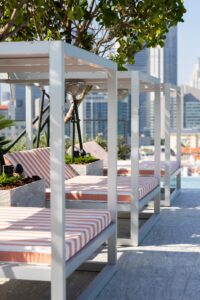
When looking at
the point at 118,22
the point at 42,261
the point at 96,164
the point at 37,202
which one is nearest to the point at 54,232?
the point at 42,261

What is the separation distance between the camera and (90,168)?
10023mm

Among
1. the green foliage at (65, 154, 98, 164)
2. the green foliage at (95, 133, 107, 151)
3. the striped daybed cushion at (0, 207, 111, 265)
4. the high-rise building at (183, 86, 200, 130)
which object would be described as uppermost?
the high-rise building at (183, 86, 200, 130)

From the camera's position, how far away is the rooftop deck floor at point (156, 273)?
16.6 ft

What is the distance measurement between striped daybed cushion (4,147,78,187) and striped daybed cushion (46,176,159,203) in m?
0.37

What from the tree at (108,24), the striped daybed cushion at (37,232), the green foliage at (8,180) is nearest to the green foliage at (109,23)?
the tree at (108,24)

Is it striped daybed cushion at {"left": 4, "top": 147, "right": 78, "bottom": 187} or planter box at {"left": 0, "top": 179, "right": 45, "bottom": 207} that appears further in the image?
striped daybed cushion at {"left": 4, "top": 147, "right": 78, "bottom": 187}

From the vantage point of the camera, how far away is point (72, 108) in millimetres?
10828

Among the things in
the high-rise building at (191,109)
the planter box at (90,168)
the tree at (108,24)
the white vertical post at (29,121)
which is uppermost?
the high-rise building at (191,109)

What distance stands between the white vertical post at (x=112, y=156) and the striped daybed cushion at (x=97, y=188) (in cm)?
105

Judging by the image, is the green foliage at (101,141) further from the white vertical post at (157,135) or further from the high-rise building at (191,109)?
the high-rise building at (191,109)

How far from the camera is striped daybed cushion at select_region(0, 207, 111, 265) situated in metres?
4.07

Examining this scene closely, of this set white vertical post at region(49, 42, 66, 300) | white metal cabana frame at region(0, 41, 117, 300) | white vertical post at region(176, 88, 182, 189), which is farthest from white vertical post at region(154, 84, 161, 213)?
white vertical post at region(49, 42, 66, 300)

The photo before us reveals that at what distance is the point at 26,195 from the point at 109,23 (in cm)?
277

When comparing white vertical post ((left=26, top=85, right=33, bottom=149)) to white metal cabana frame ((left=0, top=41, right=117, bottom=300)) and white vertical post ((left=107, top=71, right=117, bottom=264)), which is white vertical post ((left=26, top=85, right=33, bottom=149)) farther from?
white metal cabana frame ((left=0, top=41, right=117, bottom=300))
